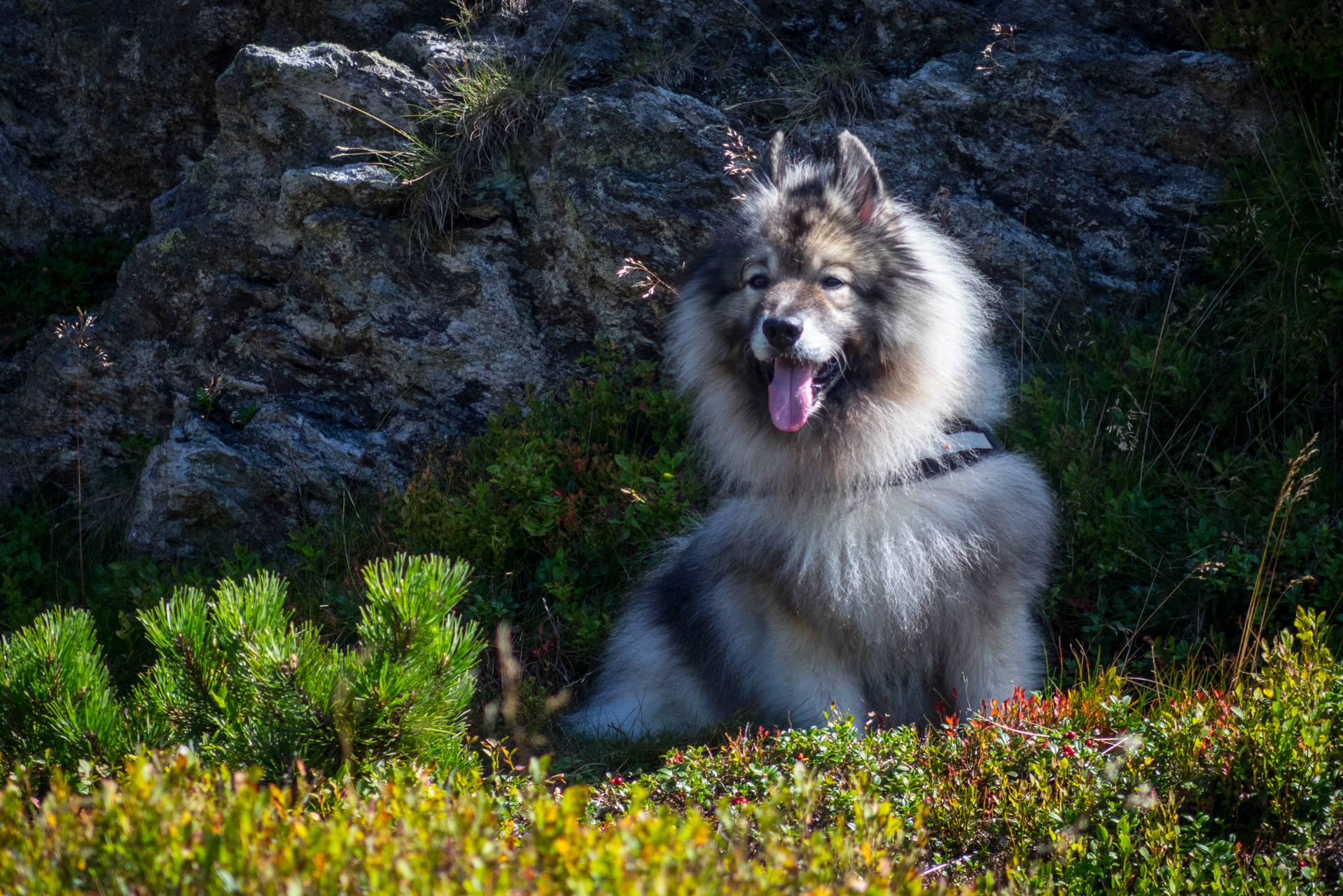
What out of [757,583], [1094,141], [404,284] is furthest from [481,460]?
[1094,141]

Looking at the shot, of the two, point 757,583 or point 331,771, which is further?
point 757,583

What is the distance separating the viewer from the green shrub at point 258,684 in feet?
7.77

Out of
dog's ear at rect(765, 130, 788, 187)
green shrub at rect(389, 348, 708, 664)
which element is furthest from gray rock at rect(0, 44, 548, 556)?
dog's ear at rect(765, 130, 788, 187)

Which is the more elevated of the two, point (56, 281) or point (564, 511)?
point (56, 281)

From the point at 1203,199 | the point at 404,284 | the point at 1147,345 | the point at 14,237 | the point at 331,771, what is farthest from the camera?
the point at 14,237

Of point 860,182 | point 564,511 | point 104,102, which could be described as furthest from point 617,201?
point 104,102

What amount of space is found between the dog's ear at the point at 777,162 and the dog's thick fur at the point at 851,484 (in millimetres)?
22

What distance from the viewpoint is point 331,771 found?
2479mm

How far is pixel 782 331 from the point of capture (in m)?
3.07

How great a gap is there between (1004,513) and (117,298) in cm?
531

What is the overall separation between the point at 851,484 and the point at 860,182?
105 cm

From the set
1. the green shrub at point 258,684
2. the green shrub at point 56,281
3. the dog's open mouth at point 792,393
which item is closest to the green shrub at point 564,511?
the dog's open mouth at point 792,393

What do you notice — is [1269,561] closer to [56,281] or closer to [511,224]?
[511,224]

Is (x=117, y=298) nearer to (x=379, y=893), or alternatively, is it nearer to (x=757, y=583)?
(x=757, y=583)
